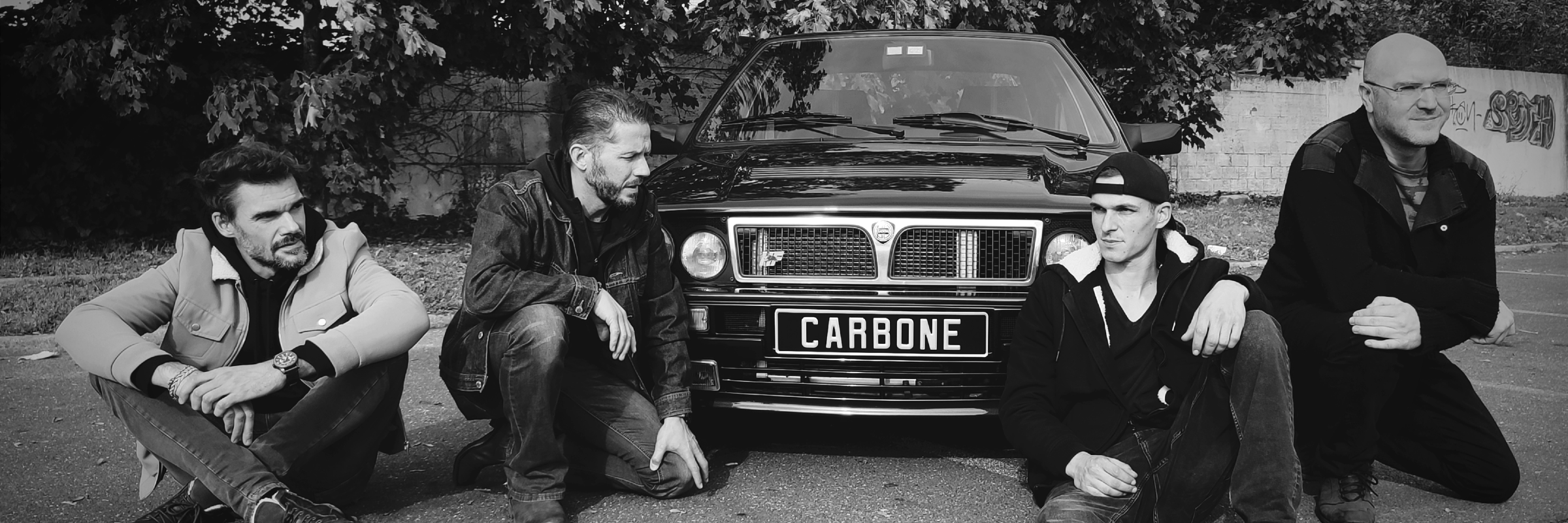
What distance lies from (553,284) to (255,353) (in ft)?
2.66

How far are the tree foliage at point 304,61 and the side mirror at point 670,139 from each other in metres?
3.85

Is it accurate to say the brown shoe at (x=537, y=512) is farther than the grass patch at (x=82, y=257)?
No

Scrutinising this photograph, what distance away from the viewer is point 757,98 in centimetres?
473

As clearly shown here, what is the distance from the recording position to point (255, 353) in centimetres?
307

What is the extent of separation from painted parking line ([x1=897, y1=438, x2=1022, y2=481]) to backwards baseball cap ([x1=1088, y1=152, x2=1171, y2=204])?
109cm

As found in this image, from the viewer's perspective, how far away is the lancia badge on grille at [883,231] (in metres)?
3.44

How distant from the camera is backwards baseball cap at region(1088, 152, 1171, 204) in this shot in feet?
9.41

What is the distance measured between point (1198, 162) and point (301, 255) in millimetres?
15002

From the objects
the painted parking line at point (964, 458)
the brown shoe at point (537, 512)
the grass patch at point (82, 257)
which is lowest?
the painted parking line at point (964, 458)

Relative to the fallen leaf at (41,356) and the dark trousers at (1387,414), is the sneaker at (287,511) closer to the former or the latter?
the dark trousers at (1387,414)

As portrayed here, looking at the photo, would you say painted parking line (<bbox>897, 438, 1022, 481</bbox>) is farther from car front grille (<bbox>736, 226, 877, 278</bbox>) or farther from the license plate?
car front grille (<bbox>736, 226, 877, 278</bbox>)

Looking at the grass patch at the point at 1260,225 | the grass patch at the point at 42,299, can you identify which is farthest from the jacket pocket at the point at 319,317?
the grass patch at the point at 1260,225

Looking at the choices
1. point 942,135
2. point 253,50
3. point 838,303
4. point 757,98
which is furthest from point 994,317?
point 253,50

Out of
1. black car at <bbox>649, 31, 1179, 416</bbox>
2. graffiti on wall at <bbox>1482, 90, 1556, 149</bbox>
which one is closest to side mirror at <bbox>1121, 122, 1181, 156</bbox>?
black car at <bbox>649, 31, 1179, 416</bbox>
